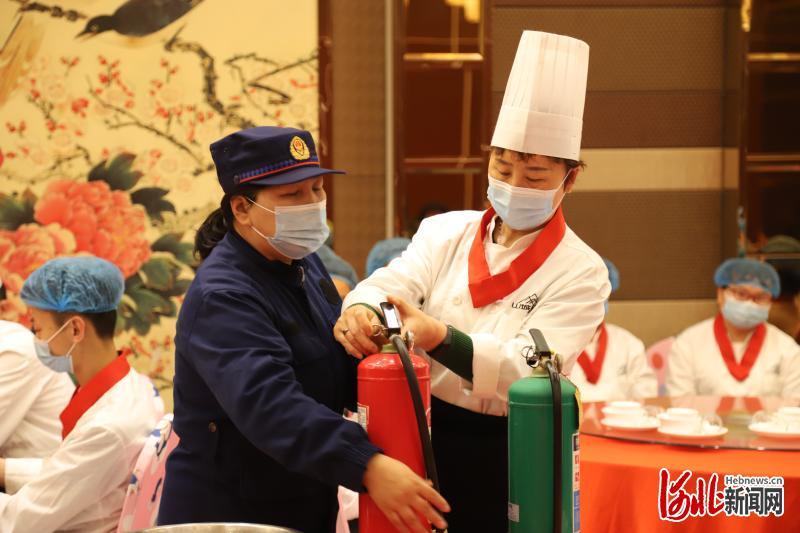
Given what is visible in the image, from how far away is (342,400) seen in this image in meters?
1.96

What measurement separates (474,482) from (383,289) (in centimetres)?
44

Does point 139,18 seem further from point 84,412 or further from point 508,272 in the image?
point 508,272

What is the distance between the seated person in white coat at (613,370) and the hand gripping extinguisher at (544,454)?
3.18 m

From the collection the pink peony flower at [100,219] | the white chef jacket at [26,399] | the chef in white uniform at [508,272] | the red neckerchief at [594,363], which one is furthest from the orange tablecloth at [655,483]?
the pink peony flower at [100,219]

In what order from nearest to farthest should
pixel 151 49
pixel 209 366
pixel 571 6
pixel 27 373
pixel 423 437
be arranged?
pixel 423 437, pixel 209 366, pixel 27 373, pixel 151 49, pixel 571 6

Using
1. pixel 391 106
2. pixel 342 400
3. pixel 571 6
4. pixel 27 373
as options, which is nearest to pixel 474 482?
pixel 342 400

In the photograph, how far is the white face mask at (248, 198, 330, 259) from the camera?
6.19 feet

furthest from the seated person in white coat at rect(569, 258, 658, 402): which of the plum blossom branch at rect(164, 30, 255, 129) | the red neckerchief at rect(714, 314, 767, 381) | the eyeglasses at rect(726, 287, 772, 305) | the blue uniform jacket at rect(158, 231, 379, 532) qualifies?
the blue uniform jacket at rect(158, 231, 379, 532)

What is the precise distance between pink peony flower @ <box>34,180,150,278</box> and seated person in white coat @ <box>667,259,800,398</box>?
8.70 ft

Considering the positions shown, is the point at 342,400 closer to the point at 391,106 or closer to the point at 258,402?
the point at 258,402

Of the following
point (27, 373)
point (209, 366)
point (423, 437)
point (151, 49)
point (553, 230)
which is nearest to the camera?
point (423, 437)

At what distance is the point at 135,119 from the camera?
15.6ft

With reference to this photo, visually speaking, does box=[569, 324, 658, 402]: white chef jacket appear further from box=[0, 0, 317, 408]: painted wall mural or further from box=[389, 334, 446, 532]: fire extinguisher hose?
box=[389, 334, 446, 532]: fire extinguisher hose

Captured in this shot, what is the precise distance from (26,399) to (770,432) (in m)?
2.29
